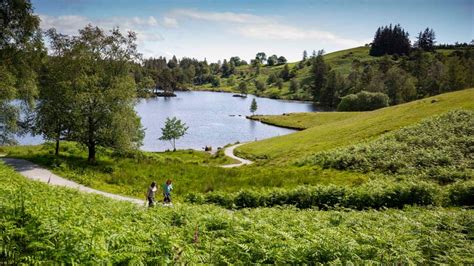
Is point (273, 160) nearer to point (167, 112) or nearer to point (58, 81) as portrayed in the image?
point (58, 81)

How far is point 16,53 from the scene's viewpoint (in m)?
33.7

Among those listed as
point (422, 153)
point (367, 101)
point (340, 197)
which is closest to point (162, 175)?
point (340, 197)

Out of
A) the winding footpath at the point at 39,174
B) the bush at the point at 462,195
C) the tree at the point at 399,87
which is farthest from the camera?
the tree at the point at 399,87

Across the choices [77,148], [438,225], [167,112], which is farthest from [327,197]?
[167,112]

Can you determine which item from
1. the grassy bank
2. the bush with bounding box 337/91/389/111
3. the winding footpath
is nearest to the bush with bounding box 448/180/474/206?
the grassy bank

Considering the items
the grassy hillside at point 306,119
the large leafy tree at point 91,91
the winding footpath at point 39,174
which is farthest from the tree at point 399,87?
the winding footpath at point 39,174

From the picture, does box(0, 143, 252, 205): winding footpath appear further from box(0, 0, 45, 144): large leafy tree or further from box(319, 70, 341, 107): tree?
box(319, 70, 341, 107): tree

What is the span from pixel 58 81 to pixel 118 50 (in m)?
7.28

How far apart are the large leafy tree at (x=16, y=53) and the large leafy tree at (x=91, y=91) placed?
12.0 feet

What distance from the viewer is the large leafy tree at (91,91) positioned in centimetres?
4006

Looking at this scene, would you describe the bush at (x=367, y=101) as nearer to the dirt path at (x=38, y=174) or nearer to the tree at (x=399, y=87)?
the tree at (x=399, y=87)

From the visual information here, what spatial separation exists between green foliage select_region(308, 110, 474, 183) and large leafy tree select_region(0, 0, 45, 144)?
33.5m

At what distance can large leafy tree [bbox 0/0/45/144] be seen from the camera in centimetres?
3253

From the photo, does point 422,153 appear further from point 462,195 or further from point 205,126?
point 205,126
